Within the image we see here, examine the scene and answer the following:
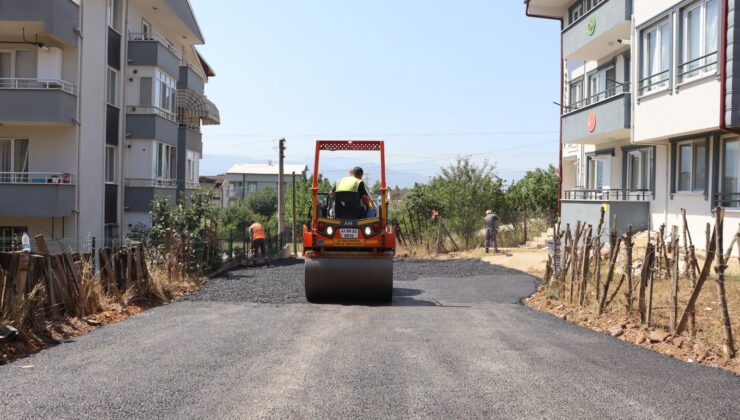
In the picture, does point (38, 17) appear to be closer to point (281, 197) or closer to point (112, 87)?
point (112, 87)

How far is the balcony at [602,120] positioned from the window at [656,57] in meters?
1.38

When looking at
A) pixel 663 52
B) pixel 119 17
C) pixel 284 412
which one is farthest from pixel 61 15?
pixel 284 412

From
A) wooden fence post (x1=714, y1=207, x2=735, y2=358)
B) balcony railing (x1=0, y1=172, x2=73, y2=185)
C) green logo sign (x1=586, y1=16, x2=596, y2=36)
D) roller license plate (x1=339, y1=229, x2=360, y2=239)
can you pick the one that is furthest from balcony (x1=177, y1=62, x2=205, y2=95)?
wooden fence post (x1=714, y1=207, x2=735, y2=358)

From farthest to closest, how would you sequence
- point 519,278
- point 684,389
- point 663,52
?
point 519,278 < point 663,52 < point 684,389

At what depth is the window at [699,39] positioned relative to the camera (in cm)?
1631

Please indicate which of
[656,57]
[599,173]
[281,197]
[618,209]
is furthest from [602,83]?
[281,197]

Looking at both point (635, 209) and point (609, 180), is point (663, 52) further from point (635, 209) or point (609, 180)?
point (609, 180)

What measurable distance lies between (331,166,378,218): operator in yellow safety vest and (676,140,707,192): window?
→ 29.0ft

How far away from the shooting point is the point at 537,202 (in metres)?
38.3

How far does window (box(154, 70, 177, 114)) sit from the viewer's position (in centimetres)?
2761

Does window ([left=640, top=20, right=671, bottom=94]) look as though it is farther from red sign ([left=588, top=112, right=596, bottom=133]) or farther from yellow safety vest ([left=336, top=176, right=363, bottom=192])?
yellow safety vest ([left=336, top=176, right=363, bottom=192])

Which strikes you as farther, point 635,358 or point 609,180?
point 609,180

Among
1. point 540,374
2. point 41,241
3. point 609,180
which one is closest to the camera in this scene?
point 540,374

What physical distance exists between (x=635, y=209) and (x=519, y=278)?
4155 mm
